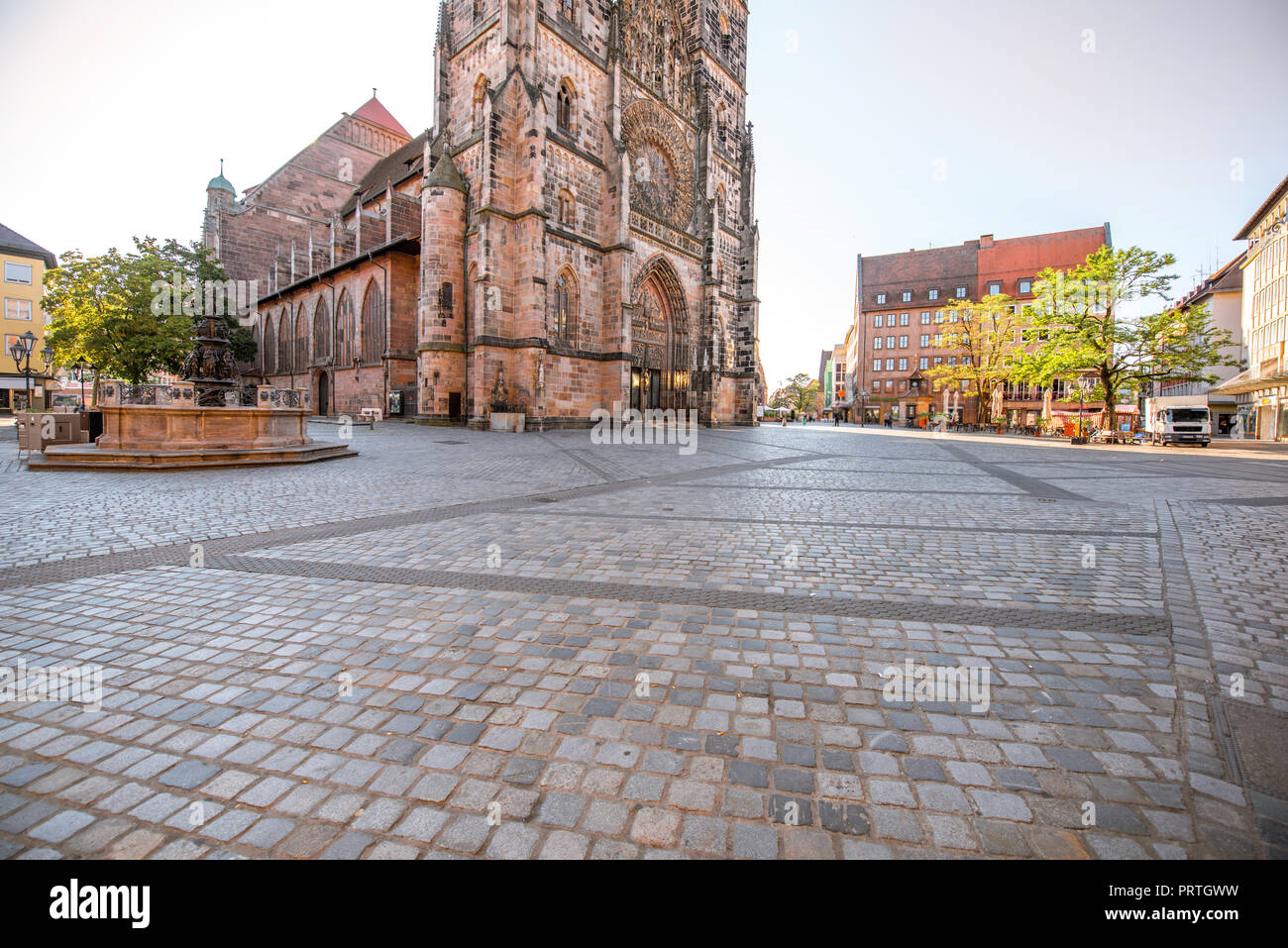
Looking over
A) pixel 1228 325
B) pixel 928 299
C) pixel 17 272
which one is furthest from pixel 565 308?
pixel 1228 325

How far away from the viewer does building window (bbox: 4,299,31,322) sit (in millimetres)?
42688

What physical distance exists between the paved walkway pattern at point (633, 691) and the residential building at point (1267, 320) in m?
36.8

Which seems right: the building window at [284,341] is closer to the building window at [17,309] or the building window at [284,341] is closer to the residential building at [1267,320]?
the building window at [17,309]

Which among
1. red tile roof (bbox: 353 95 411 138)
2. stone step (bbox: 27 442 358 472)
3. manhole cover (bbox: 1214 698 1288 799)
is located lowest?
manhole cover (bbox: 1214 698 1288 799)

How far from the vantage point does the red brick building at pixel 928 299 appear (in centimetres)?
5356

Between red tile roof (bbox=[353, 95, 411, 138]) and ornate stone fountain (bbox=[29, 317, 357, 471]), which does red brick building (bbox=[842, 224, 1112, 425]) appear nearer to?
red tile roof (bbox=[353, 95, 411, 138])

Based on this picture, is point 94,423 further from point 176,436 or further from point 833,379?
point 833,379

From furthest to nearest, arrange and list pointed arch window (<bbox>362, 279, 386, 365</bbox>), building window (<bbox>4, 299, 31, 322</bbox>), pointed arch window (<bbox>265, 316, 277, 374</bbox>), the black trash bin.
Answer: building window (<bbox>4, 299, 31, 322</bbox>), pointed arch window (<bbox>265, 316, 277, 374</bbox>), pointed arch window (<bbox>362, 279, 386, 365</bbox>), the black trash bin

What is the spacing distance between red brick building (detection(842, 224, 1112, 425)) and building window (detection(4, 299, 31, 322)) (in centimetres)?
7694

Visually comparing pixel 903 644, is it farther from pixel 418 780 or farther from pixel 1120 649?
pixel 418 780

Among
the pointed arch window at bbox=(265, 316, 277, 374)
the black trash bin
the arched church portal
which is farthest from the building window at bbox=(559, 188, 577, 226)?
the pointed arch window at bbox=(265, 316, 277, 374)

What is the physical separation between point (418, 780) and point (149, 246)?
1479 inches

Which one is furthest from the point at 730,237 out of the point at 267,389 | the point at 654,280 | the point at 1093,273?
the point at 267,389

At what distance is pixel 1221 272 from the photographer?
43.7 m
